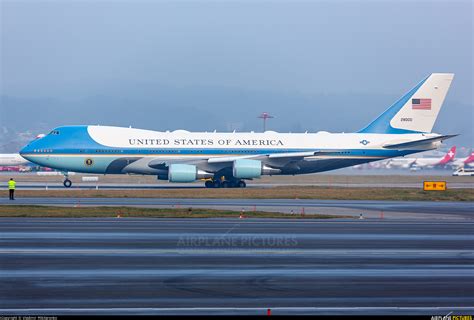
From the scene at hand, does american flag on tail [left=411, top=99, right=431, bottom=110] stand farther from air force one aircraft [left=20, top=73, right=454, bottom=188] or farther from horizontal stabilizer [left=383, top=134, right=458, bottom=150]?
→ horizontal stabilizer [left=383, top=134, right=458, bottom=150]

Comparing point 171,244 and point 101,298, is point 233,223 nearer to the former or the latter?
point 171,244

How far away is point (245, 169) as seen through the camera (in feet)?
174

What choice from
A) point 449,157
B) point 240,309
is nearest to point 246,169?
point 240,309

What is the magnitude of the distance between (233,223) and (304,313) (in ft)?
50.7

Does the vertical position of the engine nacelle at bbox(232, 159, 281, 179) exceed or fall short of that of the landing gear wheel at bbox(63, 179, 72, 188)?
it exceeds it

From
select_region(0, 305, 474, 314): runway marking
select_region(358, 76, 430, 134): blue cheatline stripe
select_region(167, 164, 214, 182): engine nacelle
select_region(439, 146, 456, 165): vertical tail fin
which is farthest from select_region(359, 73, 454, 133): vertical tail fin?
select_region(439, 146, 456, 165): vertical tail fin

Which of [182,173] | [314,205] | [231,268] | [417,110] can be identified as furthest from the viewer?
[417,110]

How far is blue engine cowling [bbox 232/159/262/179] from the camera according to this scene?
53125mm

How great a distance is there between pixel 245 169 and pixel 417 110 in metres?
15.5

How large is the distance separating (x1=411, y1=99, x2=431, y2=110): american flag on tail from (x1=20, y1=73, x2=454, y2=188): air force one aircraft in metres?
0.08

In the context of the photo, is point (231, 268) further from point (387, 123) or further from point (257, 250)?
point (387, 123)

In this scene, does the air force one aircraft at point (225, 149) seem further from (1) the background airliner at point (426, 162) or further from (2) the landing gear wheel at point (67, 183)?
(1) the background airliner at point (426, 162)

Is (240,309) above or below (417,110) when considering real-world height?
below

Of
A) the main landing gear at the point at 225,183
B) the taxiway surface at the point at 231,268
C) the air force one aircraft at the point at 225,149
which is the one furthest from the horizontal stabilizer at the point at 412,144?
the taxiway surface at the point at 231,268
